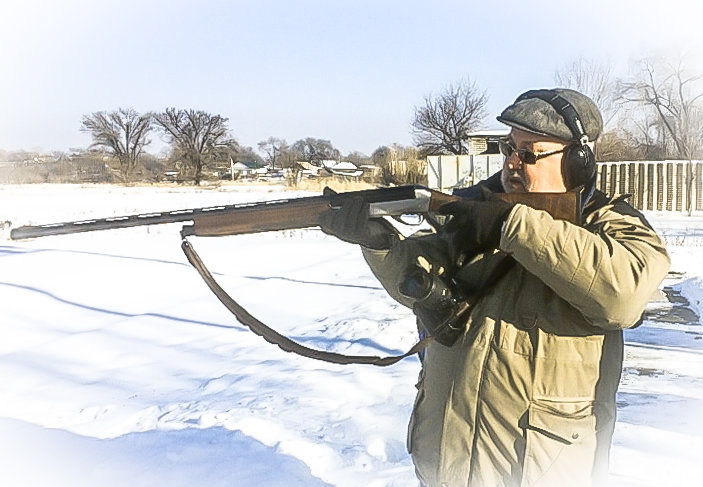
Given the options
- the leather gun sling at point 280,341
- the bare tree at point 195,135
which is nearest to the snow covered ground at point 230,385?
the leather gun sling at point 280,341

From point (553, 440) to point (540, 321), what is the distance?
0.32m

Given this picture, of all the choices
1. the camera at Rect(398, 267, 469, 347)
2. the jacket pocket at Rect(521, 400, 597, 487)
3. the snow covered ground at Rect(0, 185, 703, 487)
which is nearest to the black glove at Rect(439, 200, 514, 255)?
the camera at Rect(398, 267, 469, 347)

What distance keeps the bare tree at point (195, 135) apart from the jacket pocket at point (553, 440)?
13.0m

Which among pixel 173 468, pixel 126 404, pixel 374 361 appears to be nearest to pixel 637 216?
pixel 374 361

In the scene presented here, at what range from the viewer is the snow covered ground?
3.07m

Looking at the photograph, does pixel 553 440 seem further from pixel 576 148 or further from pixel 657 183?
pixel 657 183

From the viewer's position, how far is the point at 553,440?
161cm

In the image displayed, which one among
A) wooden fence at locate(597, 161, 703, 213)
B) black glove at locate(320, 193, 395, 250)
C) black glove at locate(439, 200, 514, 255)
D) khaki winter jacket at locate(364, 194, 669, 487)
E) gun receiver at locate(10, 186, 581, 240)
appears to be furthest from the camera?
wooden fence at locate(597, 161, 703, 213)

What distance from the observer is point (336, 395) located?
4.07 metres

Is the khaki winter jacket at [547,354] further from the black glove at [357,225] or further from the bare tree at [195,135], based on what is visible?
the bare tree at [195,135]

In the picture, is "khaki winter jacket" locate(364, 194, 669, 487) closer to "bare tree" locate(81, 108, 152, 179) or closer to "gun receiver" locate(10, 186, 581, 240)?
"gun receiver" locate(10, 186, 581, 240)

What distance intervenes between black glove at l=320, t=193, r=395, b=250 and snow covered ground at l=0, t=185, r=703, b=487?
141 centimetres

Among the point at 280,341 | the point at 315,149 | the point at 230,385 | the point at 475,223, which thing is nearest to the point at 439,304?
the point at 475,223

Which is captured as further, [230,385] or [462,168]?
[462,168]
